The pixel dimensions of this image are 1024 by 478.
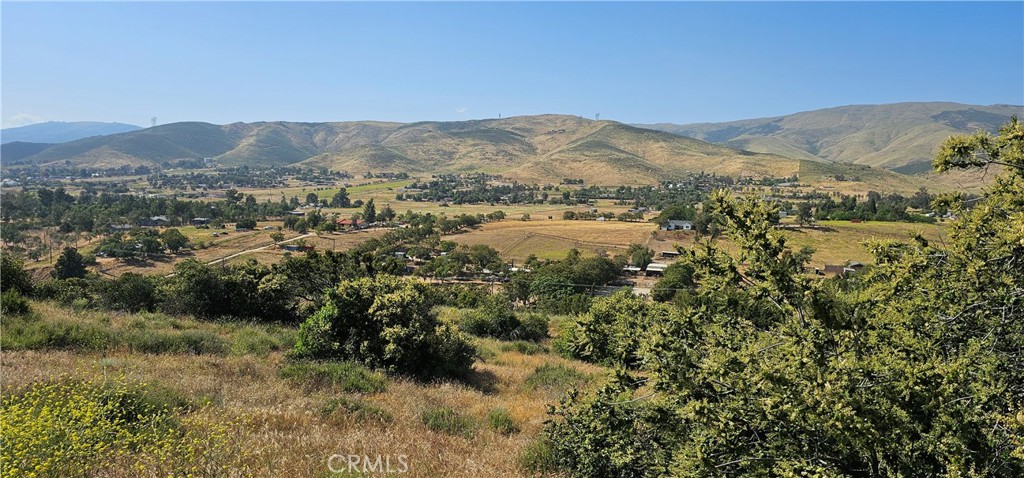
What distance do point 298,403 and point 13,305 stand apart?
37.7 feet

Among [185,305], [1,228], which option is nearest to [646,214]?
[185,305]

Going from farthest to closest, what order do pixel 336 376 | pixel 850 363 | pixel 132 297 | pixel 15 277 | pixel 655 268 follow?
pixel 655 268 → pixel 132 297 → pixel 15 277 → pixel 336 376 → pixel 850 363

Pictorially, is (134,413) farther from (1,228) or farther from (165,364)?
Answer: (1,228)

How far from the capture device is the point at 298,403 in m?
8.37

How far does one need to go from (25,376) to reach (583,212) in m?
112

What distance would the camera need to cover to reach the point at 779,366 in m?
3.97

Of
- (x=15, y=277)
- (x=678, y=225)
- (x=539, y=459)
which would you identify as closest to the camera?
(x=539, y=459)

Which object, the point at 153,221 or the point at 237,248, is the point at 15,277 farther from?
the point at 153,221

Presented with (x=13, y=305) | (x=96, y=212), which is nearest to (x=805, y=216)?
(x=13, y=305)

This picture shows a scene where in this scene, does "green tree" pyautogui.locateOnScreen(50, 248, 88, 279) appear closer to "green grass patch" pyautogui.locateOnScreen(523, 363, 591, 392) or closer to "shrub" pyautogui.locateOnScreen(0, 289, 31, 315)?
"shrub" pyautogui.locateOnScreen(0, 289, 31, 315)

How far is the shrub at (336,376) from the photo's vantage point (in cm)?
1034

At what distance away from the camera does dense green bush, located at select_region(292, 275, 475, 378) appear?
510 inches

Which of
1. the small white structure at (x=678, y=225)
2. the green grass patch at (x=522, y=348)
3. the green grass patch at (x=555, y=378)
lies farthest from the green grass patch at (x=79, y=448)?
the small white structure at (x=678, y=225)

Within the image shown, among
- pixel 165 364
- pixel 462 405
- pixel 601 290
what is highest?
pixel 165 364
